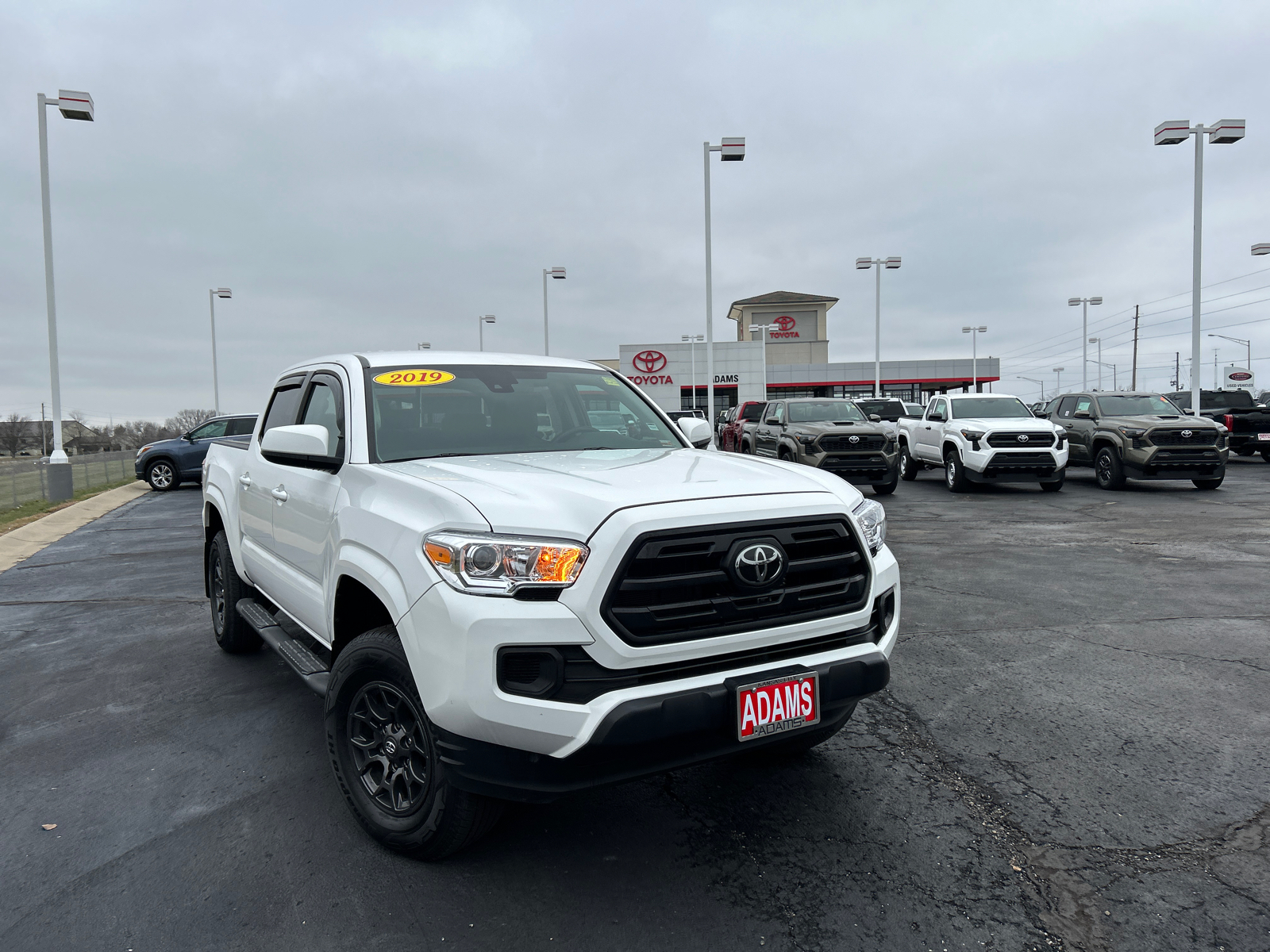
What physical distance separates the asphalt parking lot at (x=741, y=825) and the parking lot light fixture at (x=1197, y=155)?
65.2 ft

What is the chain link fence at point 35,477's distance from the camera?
15.6 meters

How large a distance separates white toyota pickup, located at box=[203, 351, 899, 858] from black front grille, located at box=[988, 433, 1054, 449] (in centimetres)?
1300

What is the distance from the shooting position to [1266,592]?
6.94m

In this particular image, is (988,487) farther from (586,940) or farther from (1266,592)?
(586,940)

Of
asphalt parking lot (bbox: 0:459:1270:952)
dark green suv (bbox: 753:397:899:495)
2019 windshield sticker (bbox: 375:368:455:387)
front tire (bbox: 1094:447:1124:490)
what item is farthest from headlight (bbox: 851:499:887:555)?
front tire (bbox: 1094:447:1124:490)

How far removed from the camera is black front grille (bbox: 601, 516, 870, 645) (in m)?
2.54

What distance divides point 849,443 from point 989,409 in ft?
12.2

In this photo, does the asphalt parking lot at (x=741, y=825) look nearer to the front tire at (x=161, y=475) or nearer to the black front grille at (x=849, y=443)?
the black front grille at (x=849, y=443)

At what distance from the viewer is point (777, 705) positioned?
270 centimetres

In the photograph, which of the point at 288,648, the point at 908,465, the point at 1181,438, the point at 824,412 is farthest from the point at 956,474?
the point at 288,648

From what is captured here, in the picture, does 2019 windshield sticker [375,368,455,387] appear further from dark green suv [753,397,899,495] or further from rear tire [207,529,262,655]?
dark green suv [753,397,899,495]

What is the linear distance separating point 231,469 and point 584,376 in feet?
7.78

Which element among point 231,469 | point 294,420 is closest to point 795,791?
point 294,420

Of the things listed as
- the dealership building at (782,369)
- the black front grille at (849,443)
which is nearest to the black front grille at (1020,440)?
the black front grille at (849,443)
